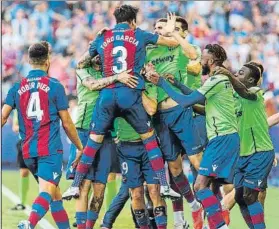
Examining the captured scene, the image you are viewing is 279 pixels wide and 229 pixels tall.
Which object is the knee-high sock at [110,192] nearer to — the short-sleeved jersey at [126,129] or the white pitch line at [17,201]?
the white pitch line at [17,201]

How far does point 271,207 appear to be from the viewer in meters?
15.1

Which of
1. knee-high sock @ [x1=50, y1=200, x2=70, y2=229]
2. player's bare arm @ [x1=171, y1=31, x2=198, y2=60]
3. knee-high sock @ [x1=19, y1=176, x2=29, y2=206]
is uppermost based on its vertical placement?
player's bare arm @ [x1=171, y1=31, x2=198, y2=60]

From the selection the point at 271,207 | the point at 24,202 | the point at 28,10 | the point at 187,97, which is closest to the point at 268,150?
the point at 187,97

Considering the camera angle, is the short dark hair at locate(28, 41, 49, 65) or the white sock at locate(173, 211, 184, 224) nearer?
the short dark hair at locate(28, 41, 49, 65)

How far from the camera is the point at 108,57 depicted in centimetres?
1155

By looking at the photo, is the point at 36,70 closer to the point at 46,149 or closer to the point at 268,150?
the point at 46,149

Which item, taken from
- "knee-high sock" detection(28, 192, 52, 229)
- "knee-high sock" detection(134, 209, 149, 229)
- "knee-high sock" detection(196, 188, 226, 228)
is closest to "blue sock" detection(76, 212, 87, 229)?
"knee-high sock" detection(134, 209, 149, 229)

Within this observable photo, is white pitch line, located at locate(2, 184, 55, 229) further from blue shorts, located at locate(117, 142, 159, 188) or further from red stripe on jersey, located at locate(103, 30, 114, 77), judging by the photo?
red stripe on jersey, located at locate(103, 30, 114, 77)

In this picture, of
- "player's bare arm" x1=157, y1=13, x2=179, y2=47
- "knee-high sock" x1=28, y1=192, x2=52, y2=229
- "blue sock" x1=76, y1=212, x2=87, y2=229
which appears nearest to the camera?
"knee-high sock" x1=28, y1=192, x2=52, y2=229

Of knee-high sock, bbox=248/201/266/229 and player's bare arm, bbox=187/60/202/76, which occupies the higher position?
player's bare arm, bbox=187/60/202/76

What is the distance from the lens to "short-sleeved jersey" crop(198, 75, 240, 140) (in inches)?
434

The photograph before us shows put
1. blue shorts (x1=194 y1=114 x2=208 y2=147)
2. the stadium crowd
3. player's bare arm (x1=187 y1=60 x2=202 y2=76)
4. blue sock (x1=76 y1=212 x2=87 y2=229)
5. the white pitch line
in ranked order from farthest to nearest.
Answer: the stadium crowd, the white pitch line, blue shorts (x1=194 y1=114 x2=208 y2=147), player's bare arm (x1=187 y1=60 x2=202 y2=76), blue sock (x1=76 y1=212 x2=87 y2=229)

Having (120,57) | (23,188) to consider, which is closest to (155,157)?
(120,57)

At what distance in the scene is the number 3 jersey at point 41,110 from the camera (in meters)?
11.0
